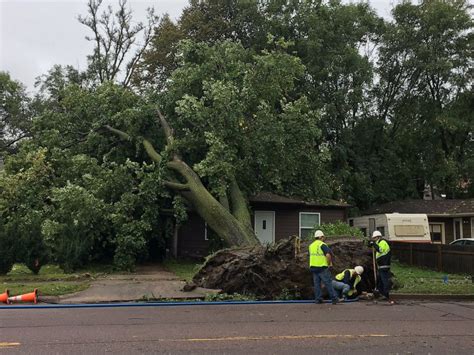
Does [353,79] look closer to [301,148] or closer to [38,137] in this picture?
[301,148]

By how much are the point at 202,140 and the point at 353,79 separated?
1595 cm

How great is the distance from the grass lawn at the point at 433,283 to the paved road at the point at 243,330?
1.79 m

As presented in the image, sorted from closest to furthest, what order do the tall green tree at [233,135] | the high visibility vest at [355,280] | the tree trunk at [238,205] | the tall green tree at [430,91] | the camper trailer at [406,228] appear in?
the high visibility vest at [355,280] → the tall green tree at [233,135] → the tree trunk at [238,205] → the camper trailer at [406,228] → the tall green tree at [430,91]

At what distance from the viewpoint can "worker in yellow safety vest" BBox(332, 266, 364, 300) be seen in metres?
11.8

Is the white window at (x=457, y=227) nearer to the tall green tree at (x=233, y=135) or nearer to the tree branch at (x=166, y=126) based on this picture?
the tall green tree at (x=233, y=135)

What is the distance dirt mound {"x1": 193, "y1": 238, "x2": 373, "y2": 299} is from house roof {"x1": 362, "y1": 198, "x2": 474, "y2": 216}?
18.2 m

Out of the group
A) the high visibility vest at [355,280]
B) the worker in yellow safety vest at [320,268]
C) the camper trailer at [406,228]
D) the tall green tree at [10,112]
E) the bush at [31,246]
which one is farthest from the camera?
the tall green tree at [10,112]

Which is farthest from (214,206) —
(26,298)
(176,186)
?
(26,298)

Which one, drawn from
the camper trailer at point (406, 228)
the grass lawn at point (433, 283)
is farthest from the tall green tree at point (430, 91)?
the grass lawn at point (433, 283)

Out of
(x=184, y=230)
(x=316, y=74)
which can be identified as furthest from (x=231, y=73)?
(x=316, y=74)

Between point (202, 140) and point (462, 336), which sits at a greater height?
point (202, 140)

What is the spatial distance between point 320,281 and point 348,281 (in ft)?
3.88

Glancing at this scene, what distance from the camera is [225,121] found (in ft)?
58.3

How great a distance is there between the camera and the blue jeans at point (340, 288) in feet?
38.5
